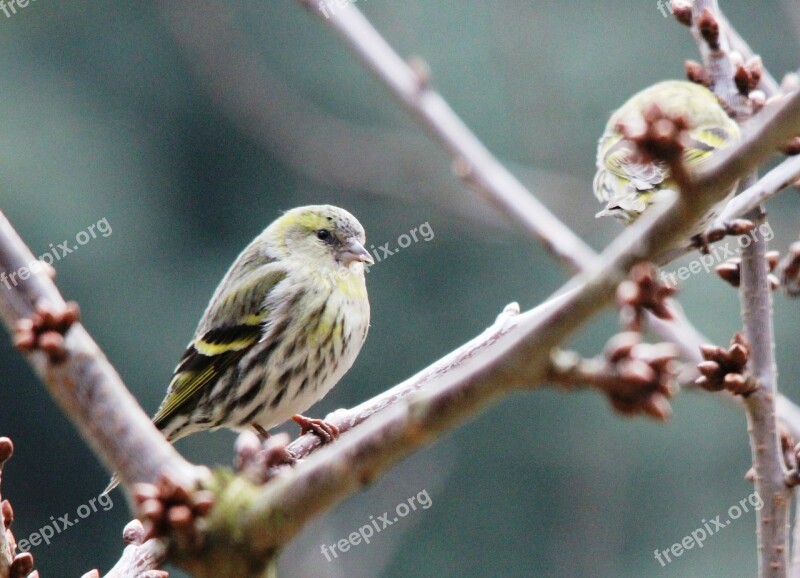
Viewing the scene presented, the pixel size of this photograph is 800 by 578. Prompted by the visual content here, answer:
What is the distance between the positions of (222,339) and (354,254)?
1.94 feet

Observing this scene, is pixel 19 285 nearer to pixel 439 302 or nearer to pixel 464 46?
pixel 439 302

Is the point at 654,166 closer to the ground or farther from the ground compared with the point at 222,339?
closer to the ground

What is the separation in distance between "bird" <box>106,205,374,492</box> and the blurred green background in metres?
6.20

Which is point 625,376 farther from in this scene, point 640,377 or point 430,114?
point 430,114

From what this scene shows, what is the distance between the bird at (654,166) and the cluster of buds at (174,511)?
2.58 metres

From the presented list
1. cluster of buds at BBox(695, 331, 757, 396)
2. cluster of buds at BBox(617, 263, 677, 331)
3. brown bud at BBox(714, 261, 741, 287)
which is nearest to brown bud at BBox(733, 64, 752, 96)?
brown bud at BBox(714, 261, 741, 287)

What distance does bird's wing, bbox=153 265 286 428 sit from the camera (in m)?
3.92

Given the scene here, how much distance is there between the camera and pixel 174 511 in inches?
51.5

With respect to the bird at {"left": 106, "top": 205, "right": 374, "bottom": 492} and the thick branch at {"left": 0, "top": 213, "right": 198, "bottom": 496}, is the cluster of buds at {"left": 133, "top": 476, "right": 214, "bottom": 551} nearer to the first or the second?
the thick branch at {"left": 0, "top": 213, "right": 198, "bottom": 496}

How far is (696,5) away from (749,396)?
1.08m

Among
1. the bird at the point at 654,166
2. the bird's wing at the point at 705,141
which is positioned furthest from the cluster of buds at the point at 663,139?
the bird's wing at the point at 705,141

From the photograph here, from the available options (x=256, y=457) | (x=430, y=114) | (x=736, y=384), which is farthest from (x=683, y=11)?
(x=256, y=457)

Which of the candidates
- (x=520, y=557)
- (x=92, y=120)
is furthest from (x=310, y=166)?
(x=520, y=557)

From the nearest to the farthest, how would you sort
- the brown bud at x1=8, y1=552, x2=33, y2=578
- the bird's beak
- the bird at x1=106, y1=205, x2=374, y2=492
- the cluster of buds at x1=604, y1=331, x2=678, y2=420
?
the cluster of buds at x1=604, y1=331, x2=678, y2=420 → the brown bud at x1=8, y1=552, x2=33, y2=578 → the bird at x1=106, y1=205, x2=374, y2=492 → the bird's beak
